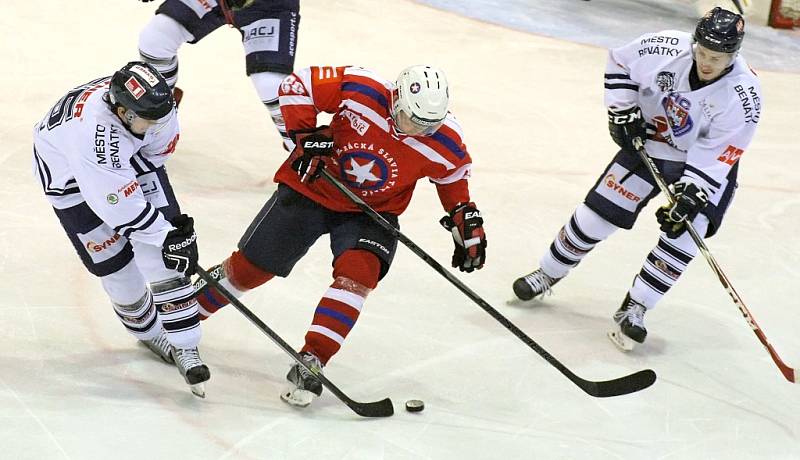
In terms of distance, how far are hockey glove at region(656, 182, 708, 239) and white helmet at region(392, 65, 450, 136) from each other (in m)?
0.92

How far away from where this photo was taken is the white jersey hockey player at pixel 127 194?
300 centimetres

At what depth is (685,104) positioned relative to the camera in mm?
3797

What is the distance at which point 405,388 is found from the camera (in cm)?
359

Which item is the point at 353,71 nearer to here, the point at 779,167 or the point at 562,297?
the point at 562,297

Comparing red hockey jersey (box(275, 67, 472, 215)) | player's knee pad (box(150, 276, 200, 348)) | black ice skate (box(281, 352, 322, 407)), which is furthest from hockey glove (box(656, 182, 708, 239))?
player's knee pad (box(150, 276, 200, 348))

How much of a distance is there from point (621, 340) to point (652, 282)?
24 centimetres

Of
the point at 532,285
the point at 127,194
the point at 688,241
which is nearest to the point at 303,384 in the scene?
the point at 127,194

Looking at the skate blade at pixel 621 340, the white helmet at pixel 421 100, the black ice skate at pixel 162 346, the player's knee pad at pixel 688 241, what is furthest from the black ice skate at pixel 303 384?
the player's knee pad at pixel 688 241

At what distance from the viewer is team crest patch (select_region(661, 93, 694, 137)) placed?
380 cm

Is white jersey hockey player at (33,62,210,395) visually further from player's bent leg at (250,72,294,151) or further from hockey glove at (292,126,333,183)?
player's bent leg at (250,72,294,151)

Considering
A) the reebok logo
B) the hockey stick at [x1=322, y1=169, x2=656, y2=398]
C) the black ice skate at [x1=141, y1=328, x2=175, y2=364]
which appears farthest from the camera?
the black ice skate at [x1=141, y1=328, x2=175, y2=364]

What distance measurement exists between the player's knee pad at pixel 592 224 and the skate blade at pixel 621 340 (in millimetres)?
345

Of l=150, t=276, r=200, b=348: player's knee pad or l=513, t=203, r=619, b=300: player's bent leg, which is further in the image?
l=513, t=203, r=619, b=300: player's bent leg

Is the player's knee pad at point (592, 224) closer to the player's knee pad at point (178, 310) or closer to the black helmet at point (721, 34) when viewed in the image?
the black helmet at point (721, 34)
